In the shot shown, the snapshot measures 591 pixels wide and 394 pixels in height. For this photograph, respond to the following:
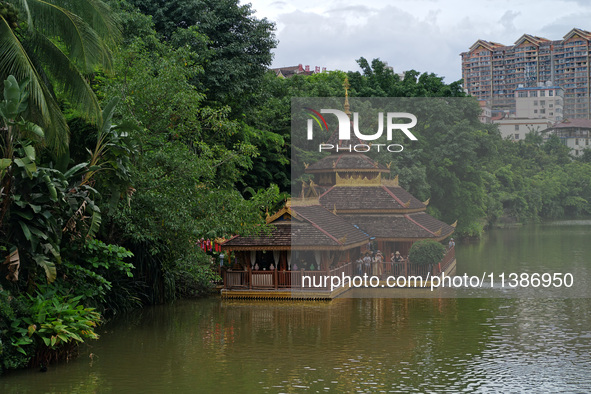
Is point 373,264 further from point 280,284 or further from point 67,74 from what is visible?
point 67,74

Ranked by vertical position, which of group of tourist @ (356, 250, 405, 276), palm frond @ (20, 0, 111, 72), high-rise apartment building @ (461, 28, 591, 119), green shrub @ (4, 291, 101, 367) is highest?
high-rise apartment building @ (461, 28, 591, 119)

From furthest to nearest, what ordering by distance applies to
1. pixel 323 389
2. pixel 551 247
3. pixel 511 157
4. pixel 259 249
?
pixel 511 157 < pixel 551 247 < pixel 259 249 < pixel 323 389

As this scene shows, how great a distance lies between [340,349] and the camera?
18.4 metres

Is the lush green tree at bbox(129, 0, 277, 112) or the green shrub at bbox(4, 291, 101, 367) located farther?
the lush green tree at bbox(129, 0, 277, 112)

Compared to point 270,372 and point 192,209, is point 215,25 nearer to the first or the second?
point 192,209

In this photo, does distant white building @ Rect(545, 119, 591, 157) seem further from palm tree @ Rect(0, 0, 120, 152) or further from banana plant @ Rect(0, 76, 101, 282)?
banana plant @ Rect(0, 76, 101, 282)

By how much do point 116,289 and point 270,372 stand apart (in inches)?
318

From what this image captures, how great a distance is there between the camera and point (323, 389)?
14602 millimetres

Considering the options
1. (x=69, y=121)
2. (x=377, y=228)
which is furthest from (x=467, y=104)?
(x=69, y=121)

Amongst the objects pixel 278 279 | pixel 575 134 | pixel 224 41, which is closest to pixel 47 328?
pixel 278 279

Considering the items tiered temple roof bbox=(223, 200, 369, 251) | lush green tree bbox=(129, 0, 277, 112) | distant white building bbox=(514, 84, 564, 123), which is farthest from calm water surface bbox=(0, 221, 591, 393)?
distant white building bbox=(514, 84, 564, 123)

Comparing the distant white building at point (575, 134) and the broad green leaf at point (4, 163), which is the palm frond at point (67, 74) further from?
the distant white building at point (575, 134)

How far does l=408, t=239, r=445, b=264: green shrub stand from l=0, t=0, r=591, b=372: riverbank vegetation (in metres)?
5.95

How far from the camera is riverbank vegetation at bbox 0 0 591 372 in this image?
15.6m
